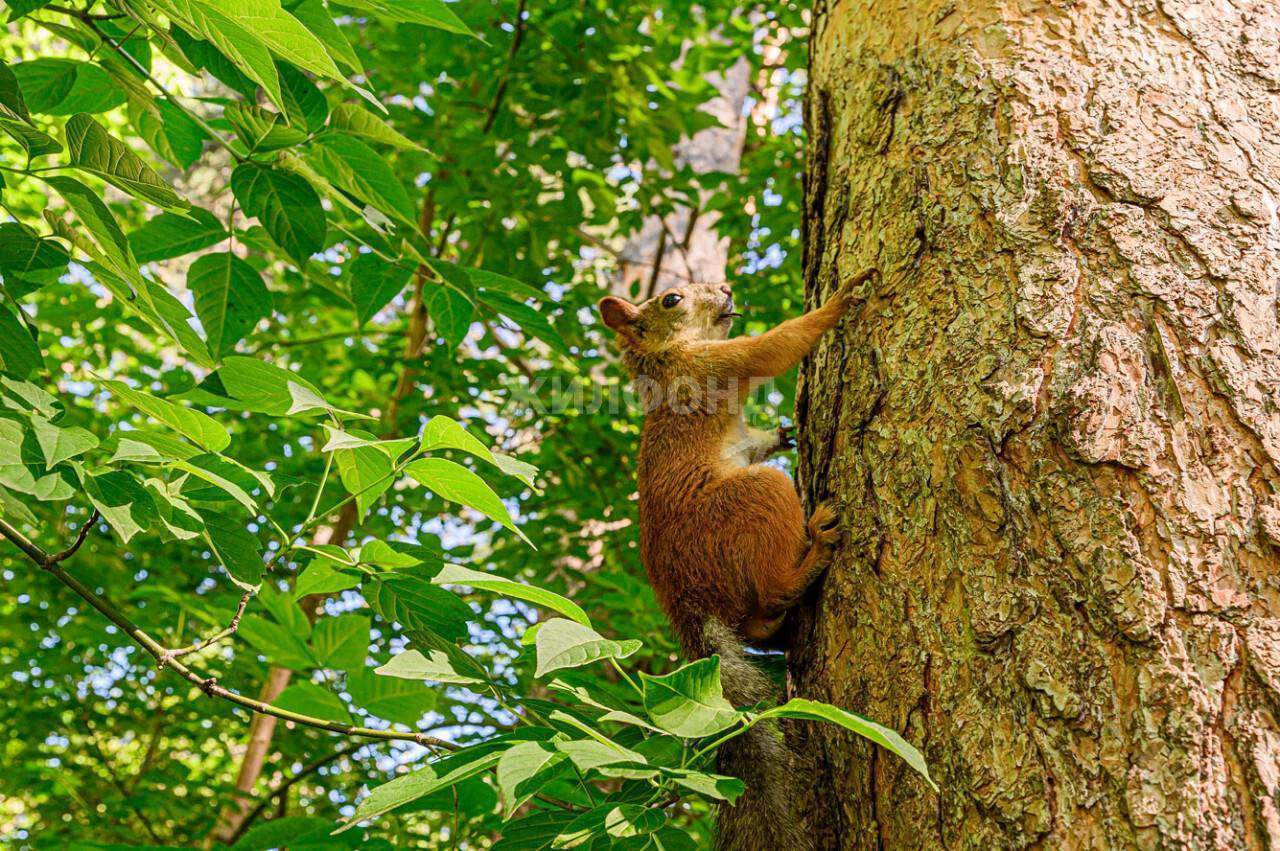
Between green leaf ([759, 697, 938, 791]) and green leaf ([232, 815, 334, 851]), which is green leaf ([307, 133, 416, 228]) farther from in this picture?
green leaf ([232, 815, 334, 851])

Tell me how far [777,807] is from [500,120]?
339cm

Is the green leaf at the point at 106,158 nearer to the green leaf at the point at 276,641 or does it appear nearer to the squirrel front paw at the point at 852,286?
the green leaf at the point at 276,641

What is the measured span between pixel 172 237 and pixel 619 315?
205 cm

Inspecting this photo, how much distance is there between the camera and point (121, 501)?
141cm

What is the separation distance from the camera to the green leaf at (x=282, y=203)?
176 centimetres

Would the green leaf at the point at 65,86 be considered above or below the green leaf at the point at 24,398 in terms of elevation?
above

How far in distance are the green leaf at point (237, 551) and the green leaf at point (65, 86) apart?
3.13ft

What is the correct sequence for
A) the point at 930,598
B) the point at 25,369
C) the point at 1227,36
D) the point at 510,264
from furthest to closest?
the point at 510,264, the point at 1227,36, the point at 930,598, the point at 25,369

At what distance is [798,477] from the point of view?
2453 millimetres

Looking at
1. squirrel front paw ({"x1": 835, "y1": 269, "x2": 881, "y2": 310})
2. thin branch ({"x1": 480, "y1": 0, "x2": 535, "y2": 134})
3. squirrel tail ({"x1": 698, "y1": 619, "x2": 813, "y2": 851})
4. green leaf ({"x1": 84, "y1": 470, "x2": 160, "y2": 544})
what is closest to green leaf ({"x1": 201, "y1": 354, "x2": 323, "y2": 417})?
green leaf ({"x1": 84, "y1": 470, "x2": 160, "y2": 544})

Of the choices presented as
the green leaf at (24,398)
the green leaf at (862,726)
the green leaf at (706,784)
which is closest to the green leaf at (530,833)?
the green leaf at (706,784)

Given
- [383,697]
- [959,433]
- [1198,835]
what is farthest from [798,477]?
[1198,835]

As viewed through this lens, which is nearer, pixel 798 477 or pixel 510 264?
pixel 798 477

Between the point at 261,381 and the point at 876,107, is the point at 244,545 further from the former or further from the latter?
the point at 876,107
